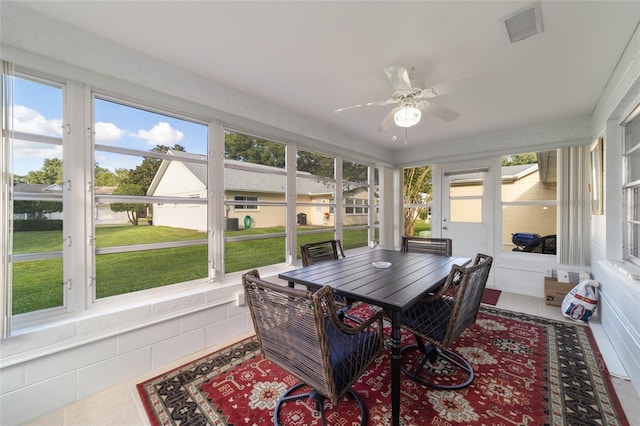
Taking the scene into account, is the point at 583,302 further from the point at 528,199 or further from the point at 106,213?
the point at 106,213

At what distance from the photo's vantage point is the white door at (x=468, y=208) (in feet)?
14.2

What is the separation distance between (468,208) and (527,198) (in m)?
0.83

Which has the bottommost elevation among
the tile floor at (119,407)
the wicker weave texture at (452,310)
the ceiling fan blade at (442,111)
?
the tile floor at (119,407)

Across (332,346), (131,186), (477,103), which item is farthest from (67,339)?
(477,103)

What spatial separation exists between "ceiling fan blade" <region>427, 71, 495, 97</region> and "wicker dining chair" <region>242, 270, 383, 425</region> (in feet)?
5.56

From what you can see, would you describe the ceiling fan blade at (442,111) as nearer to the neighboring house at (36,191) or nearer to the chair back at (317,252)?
the chair back at (317,252)

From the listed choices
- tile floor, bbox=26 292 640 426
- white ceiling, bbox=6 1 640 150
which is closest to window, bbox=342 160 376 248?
white ceiling, bbox=6 1 640 150

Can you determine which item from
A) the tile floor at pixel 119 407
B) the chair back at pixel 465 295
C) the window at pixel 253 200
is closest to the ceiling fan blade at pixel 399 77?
the chair back at pixel 465 295

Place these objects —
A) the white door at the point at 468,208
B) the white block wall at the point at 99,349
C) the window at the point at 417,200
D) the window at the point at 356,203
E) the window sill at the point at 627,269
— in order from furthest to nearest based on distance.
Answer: the window at the point at 417,200 → the window at the point at 356,203 → the white door at the point at 468,208 → the window sill at the point at 627,269 → the white block wall at the point at 99,349

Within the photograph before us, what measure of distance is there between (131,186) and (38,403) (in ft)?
5.11

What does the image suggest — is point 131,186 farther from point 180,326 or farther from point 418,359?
point 418,359

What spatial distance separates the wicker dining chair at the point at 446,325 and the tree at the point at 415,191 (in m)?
3.35

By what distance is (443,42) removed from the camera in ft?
6.28

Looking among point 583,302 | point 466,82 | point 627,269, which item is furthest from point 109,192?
point 583,302
